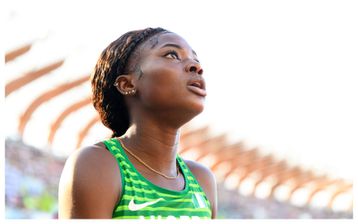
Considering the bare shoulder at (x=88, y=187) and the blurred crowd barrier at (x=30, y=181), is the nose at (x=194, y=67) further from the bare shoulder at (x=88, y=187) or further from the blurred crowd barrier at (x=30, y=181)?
the blurred crowd barrier at (x=30, y=181)

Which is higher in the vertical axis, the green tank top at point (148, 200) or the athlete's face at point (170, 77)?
the athlete's face at point (170, 77)

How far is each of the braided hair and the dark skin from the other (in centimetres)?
4

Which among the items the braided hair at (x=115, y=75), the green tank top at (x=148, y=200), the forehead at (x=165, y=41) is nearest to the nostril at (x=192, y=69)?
the forehead at (x=165, y=41)

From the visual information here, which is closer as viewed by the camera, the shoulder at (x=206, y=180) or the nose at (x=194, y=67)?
the nose at (x=194, y=67)

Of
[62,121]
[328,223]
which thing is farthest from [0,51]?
[62,121]

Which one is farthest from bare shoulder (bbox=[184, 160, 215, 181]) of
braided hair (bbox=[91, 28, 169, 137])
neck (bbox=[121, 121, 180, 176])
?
braided hair (bbox=[91, 28, 169, 137])

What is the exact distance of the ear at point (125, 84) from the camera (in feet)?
7.11

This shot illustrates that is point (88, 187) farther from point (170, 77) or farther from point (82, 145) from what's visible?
point (82, 145)

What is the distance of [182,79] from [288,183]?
14639 millimetres

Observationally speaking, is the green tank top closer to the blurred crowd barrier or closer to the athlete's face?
the athlete's face

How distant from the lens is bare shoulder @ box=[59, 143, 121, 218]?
6.06ft

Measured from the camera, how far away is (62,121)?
31.8 ft

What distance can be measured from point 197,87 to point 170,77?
9cm

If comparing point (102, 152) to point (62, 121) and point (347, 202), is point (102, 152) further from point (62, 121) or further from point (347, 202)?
point (347, 202)
